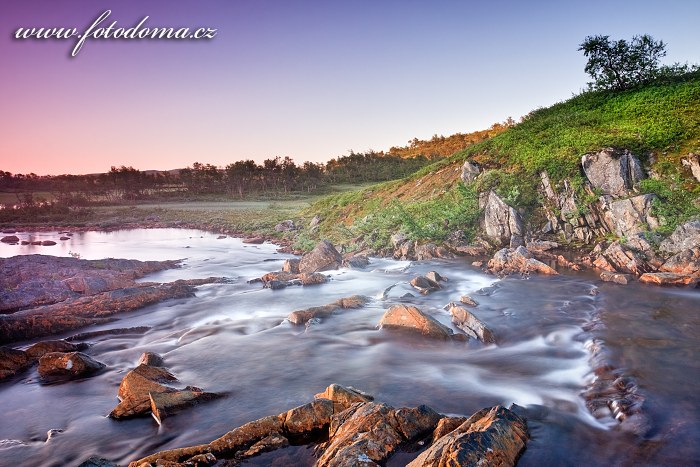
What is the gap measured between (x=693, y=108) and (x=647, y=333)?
1745cm

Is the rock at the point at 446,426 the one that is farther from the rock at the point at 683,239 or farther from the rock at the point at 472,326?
the rock at the point at 683,239

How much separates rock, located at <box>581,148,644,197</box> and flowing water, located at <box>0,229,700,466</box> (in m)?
5.41

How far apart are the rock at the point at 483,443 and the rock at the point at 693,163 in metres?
16.6

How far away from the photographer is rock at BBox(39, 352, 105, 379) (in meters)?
8.16

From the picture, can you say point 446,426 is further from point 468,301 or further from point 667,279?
point 667,279

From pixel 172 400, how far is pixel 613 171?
1869cm

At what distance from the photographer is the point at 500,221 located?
1909 cm

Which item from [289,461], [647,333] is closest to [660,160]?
[647,333]

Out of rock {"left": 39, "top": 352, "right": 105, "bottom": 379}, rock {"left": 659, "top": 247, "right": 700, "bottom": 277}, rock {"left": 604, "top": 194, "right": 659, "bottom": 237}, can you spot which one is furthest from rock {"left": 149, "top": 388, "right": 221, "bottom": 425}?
rock {"left": 604, "top": 194, "right": 659, "bottom": 237}

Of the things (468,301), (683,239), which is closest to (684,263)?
(683,239)

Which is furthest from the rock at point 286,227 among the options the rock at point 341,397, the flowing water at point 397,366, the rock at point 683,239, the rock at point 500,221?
the rock at point 341,397

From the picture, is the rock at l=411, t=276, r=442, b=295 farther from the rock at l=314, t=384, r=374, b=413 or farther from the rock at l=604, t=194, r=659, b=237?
the rock at l=314, t=384, r=374, b=413

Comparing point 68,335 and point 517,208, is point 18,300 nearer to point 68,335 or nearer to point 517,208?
point 68,335

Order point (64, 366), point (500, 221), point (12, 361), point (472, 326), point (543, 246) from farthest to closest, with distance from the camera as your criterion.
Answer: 1. point (500, 221)
2. point (543, 246)
3. point (472, 326)
4. point (12, 361)
5. point (64, 366)
